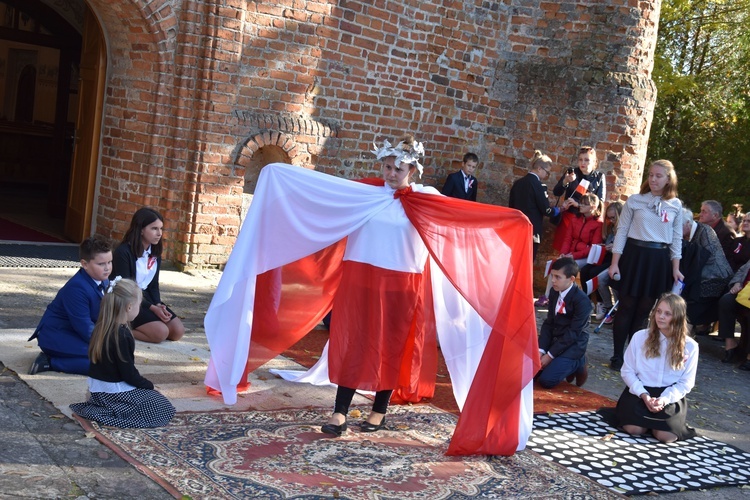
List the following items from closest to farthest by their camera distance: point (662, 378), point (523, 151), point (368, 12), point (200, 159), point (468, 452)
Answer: point (468, 452) → point (662, 378) → point (200, 159) → point (368, 12) → point (523, 151)

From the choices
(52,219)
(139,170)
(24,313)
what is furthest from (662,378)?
(52,219)

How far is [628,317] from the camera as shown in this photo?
896cm

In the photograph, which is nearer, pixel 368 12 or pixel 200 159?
pixel 200 159

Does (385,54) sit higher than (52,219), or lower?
higher

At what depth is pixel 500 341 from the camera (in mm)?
5988

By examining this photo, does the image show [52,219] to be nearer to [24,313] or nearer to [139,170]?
[139,170]

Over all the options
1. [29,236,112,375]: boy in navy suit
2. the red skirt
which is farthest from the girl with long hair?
the red skirt

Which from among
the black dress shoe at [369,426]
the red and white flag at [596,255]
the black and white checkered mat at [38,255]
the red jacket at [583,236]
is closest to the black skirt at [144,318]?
the black dress shoe at [369,426]

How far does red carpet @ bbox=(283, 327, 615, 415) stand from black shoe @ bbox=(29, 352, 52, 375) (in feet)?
6.88

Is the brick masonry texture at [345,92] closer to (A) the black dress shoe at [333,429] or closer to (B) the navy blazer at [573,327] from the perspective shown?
(B) the navy blazer at [573,327]

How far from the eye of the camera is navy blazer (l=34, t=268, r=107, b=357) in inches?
247

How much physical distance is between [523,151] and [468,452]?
7621 millimetres

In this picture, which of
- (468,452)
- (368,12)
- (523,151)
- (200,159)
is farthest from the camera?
(523,151)

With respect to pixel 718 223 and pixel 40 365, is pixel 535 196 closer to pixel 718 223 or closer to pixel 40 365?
pixel 718 223
